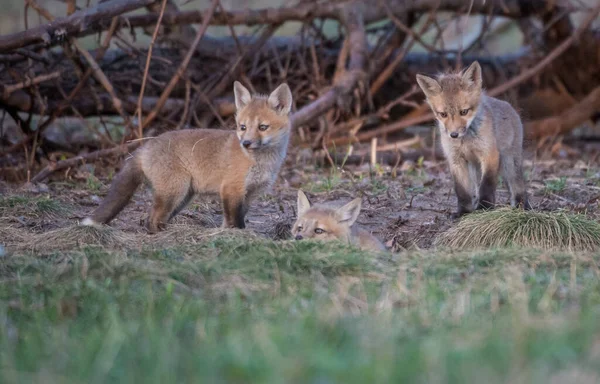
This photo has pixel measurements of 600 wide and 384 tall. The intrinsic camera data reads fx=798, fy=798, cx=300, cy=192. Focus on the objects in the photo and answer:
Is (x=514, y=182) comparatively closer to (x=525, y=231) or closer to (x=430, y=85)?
(x=430, y=85)

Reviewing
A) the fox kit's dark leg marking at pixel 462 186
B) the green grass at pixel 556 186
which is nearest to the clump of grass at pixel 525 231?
the fox kit's dark leg marking at pixel 462 186

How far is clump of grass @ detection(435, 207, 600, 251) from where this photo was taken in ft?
19.8

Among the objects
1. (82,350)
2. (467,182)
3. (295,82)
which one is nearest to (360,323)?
(82,350)

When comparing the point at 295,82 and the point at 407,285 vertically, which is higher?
the point at 295,82

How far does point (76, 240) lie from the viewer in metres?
5.80

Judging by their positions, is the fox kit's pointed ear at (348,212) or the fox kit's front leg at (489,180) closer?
the fox kit's pointed ear at (348,212)

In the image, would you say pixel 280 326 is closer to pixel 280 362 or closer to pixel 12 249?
pixel 280 362

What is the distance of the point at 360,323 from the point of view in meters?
3.48

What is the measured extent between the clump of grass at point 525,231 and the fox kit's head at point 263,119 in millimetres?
1675

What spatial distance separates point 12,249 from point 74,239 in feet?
1.42

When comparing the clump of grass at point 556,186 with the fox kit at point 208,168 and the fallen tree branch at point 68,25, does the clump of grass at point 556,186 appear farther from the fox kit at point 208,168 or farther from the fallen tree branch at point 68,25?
the fallen tree branch at point 68,25

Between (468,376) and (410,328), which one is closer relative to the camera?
(468,376)

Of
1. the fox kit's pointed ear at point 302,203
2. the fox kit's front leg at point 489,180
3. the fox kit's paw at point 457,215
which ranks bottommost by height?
the fox kit's paw at point 457,215

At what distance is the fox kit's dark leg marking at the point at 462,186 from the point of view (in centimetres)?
715
